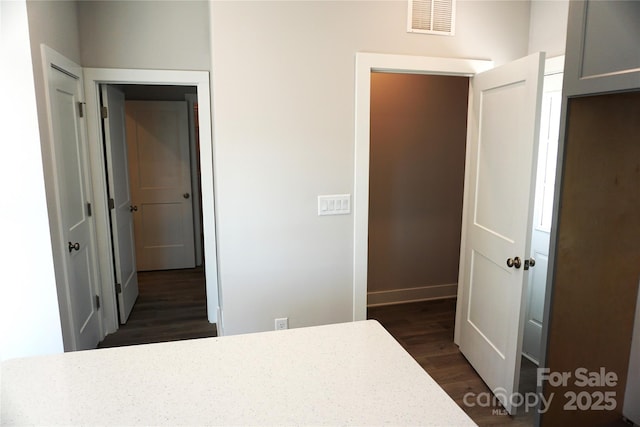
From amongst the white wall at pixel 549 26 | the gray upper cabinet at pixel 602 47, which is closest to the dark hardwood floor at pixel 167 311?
the gray upper cabinet at pixel 602 47

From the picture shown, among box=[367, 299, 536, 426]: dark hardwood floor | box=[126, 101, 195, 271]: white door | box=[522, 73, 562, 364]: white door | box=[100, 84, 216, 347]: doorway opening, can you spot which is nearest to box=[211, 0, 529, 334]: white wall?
box=[522, 73, 562, 364]: white door

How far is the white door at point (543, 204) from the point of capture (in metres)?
2.53

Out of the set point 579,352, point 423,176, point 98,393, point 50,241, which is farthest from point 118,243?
point 579,352

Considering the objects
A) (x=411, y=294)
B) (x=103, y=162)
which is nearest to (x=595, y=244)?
(x=411, y=294)

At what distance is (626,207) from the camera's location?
1.78 metres

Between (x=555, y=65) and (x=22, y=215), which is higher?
(x=555, y=65)

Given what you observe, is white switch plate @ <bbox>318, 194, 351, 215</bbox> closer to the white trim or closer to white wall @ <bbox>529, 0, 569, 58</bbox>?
the white trim

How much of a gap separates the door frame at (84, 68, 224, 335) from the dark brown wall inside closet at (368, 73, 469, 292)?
141 centimetres

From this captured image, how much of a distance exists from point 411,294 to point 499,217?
1727 millimetres

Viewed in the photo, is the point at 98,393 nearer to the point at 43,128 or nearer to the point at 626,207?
the point at 43,128

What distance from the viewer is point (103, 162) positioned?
300 cm

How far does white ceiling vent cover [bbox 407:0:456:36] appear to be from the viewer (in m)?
2.45

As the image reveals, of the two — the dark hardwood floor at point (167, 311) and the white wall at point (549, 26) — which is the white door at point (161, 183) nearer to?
the dark hardwood floor at point (167, 311)

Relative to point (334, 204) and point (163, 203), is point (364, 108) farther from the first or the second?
point (163, 203)
